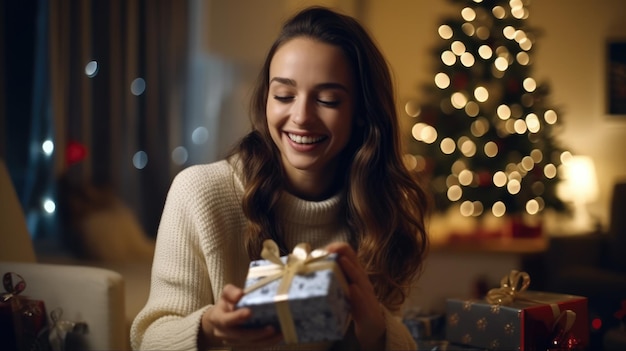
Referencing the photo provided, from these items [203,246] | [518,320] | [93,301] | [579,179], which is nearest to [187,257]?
[203,246]

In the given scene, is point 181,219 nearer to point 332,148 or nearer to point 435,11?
point 332,148

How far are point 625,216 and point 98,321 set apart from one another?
2941 millimetres

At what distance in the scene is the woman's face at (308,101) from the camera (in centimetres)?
161

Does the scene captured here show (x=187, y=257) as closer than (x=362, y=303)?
No

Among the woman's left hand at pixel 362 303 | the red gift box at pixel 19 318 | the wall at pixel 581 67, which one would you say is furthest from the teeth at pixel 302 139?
the wall at pixel 581 67

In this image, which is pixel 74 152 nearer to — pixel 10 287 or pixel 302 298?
pixel 10 287

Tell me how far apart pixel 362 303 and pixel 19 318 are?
29.7 inches

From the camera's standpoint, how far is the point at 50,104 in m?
4.24

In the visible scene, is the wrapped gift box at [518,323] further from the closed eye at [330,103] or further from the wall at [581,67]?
the wall at [581,67]

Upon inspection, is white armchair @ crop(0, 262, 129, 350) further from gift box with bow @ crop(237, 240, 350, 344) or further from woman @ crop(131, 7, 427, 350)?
gift box with bow @ crop(237, 240, 350, 344)

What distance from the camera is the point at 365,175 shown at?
5.82 feet

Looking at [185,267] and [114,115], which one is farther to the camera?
[114,115]

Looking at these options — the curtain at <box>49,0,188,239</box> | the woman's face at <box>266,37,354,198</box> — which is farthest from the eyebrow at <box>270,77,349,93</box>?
the curtain at <box>49,0,188,239</box>

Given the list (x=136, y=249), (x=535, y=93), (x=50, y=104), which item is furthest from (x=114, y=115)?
(x=535, y=93)
